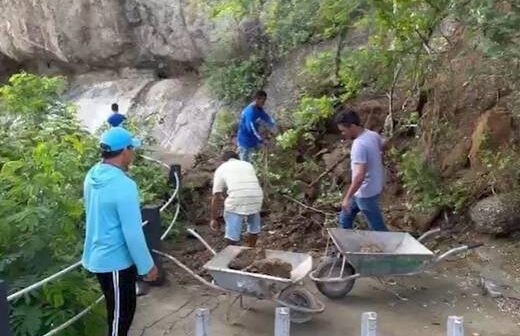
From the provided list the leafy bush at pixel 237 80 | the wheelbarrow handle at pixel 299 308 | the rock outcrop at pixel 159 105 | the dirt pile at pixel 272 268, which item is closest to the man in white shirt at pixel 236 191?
the dirt pile at pixel 272 268

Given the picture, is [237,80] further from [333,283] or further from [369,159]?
[333,283]

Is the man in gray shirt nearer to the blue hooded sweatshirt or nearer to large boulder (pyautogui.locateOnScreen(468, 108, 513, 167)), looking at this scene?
large boulder (pyautogui.locateOnScreen(468, 108, 513, 167))

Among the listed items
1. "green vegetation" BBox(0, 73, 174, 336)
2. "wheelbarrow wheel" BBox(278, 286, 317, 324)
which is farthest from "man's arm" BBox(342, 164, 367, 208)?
"green vegetation" BBox(0, 73, 174, 336)

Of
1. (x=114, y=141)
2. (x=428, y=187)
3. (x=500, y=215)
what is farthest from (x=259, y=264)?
(x=428, y=187)

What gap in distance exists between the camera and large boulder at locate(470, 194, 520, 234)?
9.62 meters

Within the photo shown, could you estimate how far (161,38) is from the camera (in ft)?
64.7

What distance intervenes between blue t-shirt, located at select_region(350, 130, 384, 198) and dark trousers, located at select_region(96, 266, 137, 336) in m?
3.23

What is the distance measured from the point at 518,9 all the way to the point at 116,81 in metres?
14.7

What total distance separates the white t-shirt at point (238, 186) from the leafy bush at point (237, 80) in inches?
333

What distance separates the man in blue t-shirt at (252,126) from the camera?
12.1m

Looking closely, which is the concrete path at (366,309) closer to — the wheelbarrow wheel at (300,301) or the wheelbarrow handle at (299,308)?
the wheelbarrow wheel at (300,301)

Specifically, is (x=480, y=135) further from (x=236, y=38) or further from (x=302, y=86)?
(x=236, y=38)

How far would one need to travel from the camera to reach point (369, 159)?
27.4ft

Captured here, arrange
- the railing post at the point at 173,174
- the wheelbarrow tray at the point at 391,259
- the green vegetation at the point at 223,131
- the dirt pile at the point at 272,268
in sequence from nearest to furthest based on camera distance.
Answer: the dirt pile at the point at 272,268, the wheelbarrow tray at the point at 391,259, the railing post at the point at 173,174, the green vegetation at the point at 223,131
